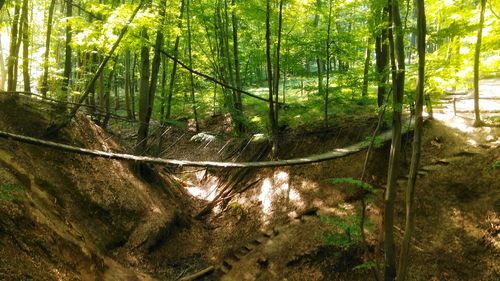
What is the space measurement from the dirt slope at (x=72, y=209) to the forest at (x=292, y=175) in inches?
1.3

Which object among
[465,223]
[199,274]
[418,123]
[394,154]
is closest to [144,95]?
[199,274]

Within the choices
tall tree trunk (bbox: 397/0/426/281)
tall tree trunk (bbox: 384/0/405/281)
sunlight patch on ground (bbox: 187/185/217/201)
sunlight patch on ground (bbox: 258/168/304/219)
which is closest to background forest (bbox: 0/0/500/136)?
tall tree trunk (bbox: 384/0/405/281)

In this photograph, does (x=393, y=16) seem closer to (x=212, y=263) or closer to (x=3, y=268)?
(x=3, y=268)

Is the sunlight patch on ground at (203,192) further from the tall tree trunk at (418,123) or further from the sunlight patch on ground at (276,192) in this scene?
the tall tree trunk at (418,123)

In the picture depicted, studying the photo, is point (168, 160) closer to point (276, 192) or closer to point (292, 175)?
point (276, 192)

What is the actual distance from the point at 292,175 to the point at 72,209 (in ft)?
18.7

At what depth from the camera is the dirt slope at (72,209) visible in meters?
5.37

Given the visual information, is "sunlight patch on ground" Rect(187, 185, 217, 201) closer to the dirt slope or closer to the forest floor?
the forest floor

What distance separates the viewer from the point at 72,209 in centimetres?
769

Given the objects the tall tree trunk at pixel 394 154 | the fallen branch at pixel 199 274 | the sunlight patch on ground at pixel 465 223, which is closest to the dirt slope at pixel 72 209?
the fallen branch at pixel 199 274

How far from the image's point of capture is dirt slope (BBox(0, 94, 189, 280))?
17.6 ft

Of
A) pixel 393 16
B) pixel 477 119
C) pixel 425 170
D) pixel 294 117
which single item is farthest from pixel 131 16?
pixel 477 119

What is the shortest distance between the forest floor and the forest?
0.03 metres

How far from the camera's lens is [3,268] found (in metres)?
4.55
